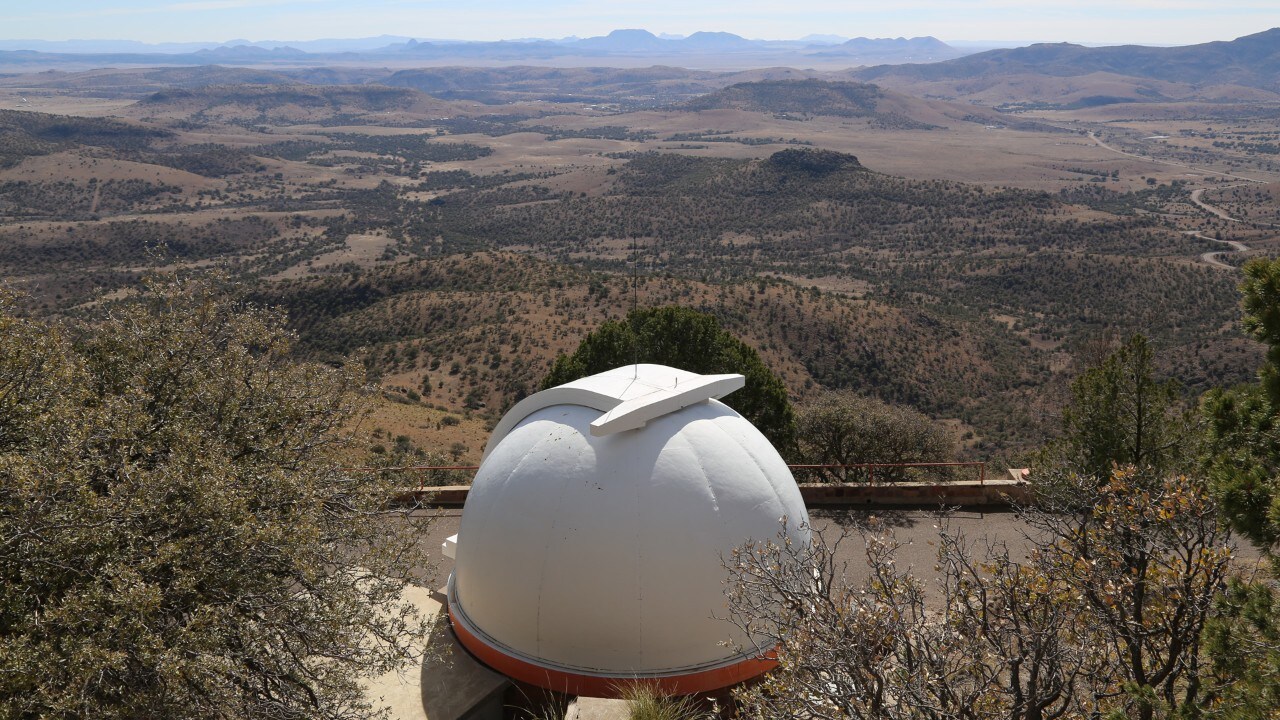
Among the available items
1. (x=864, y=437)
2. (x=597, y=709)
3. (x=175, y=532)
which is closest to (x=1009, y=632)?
(x=597, y=709)

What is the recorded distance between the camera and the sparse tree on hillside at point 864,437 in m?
21.3

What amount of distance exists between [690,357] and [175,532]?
48.3 feet

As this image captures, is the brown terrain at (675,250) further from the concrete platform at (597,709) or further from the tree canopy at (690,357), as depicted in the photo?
the tree canopy at (690,357)

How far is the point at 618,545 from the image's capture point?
999 cm

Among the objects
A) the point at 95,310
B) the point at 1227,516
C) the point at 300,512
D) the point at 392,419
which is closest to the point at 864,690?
the point at 1227,516

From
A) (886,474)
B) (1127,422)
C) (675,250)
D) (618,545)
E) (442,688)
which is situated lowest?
(675,250)

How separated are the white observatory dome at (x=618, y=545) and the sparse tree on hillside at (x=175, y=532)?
4.87 ft

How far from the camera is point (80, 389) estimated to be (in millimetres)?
9062

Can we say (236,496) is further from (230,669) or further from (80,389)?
(80,389)

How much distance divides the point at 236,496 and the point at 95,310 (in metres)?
57.8

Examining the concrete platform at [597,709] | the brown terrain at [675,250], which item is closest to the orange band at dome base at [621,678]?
the concrete platform at [597,709]

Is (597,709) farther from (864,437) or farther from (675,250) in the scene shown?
(675,250)

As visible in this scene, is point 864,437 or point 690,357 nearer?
point 690,357

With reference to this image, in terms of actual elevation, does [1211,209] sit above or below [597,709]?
above
